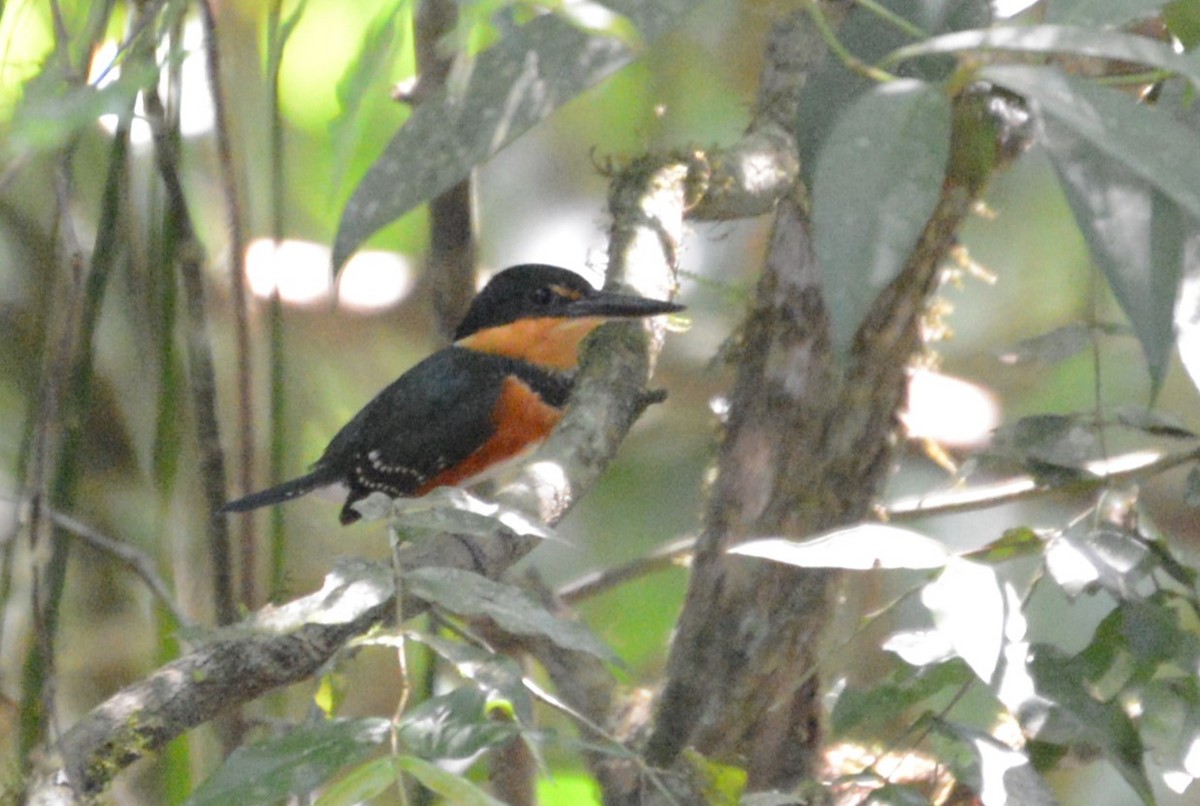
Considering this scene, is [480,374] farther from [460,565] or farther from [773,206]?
[460,565]

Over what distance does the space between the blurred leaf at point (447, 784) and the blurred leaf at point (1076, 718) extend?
21.2 inches

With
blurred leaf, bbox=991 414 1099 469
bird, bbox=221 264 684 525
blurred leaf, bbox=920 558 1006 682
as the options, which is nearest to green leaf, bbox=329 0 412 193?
blurred leaf, bbox=920 558 1006 682

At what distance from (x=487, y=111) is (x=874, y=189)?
22 cm

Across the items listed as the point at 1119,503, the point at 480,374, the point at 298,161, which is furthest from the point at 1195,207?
the point at 298,161

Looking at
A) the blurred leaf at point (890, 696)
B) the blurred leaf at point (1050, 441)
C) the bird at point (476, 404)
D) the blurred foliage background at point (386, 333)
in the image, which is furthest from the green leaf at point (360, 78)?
the bird at point (476, 404)

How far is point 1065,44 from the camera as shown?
0.56 metres

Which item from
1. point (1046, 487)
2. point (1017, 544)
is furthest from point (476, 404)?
point (1017, 544)

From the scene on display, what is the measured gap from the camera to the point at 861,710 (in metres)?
1.04

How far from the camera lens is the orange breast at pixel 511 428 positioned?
2225 millimetres

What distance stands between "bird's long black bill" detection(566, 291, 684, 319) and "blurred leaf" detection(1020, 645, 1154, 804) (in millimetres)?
797

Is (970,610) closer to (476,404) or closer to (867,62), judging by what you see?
(867,62)

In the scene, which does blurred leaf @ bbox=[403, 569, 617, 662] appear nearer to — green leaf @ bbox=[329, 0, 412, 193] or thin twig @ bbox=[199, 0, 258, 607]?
green leaf @ bbox=[329, 0, 412, 193]

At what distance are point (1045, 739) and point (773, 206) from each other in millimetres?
1131

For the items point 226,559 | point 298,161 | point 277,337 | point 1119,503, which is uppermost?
point 298,161
